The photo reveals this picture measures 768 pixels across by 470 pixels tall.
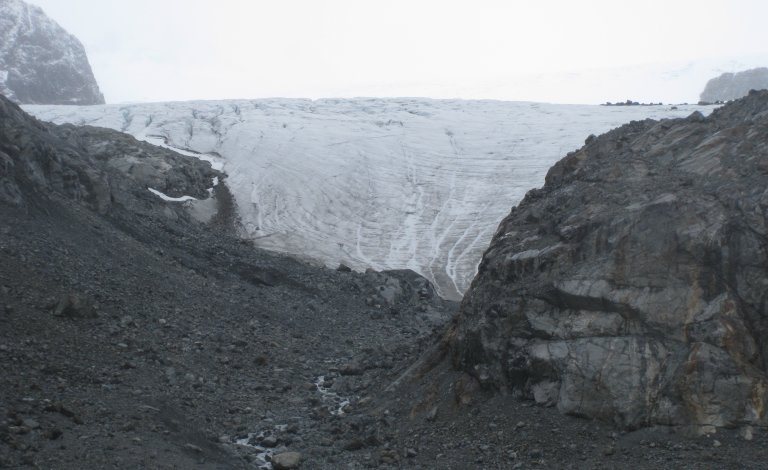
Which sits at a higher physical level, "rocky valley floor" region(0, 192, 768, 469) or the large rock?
the large rock

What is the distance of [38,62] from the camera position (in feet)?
245

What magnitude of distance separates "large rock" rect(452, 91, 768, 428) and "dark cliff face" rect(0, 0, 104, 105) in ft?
222

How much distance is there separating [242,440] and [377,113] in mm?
41820

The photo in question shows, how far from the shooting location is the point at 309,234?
3216cm

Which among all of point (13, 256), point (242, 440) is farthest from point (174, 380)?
point (13, 256)

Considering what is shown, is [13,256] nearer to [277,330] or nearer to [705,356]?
[277,330]

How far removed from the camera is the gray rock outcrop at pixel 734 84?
2813 inches

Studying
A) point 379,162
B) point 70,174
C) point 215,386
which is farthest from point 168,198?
point 215,386

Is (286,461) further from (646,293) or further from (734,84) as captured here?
(734,84)

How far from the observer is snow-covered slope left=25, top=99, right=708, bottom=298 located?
31672mm

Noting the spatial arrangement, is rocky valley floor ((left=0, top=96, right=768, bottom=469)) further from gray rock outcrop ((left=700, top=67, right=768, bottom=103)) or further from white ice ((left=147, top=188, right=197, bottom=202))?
gray rock outcrop ((left=700, top=67, right=768, bottom=103))

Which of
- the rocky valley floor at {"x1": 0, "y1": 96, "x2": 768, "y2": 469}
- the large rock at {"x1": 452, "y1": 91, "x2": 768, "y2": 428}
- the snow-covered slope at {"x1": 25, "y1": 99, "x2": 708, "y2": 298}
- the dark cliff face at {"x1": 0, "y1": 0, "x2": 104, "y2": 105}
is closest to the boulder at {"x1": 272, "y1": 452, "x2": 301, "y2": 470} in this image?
the rocky valley floor at {"x1": 0, "y1": 96, "x2": 768, "y2": 469}

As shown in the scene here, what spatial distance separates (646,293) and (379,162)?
3131 centimetres

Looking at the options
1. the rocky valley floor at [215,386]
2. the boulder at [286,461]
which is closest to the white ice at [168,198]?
the rocky valley floor at [215,386]
